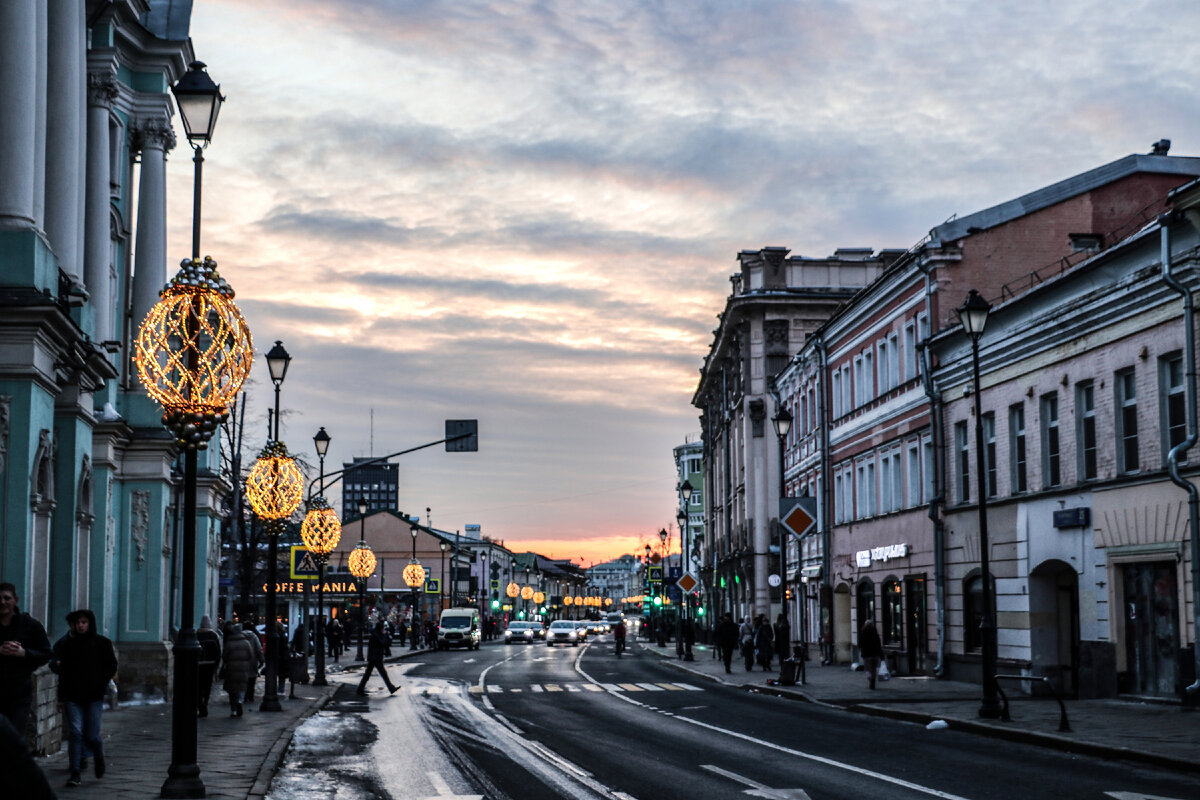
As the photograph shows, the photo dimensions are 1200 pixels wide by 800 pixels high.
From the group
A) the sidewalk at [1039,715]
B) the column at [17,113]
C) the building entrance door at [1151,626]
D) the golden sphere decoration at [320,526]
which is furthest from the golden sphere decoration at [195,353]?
the golden sphere decoration at [320,526]

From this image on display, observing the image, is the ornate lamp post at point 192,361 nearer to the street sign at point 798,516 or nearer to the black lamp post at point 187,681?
the black lamp post at point 187,681

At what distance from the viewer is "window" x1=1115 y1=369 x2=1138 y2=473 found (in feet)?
86.4

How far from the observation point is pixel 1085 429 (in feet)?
93.7

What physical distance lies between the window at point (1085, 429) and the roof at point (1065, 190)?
9650mm

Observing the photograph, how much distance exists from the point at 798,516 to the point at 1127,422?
9.34 meters

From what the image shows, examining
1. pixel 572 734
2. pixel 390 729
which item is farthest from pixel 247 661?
pixel 572 734

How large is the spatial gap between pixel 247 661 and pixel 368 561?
847 inches

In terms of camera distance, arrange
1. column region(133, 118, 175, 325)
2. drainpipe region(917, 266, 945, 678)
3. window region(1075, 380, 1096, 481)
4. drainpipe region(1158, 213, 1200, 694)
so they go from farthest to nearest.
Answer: drainpipe region(917, 266, 945, 678)
column region(133, 118, 175, 325)
window region(1075, 380, 1096, 481)
drainpipe region(1158, 213, 1200, 694)

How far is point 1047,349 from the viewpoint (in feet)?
97.2

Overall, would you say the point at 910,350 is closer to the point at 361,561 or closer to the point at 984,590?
the point at 984,590

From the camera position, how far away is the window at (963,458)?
1389 inches

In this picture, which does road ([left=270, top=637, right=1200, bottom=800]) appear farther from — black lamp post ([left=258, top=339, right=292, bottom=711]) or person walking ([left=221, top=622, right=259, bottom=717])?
person walking ([left=221, top=622, right=259, bottom=717])

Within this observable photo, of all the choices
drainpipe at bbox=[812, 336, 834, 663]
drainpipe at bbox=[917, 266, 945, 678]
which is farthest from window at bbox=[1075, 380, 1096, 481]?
drainpipe at bbox=[812, 336, 834, 663]

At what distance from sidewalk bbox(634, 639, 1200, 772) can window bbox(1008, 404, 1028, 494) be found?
4353mm
